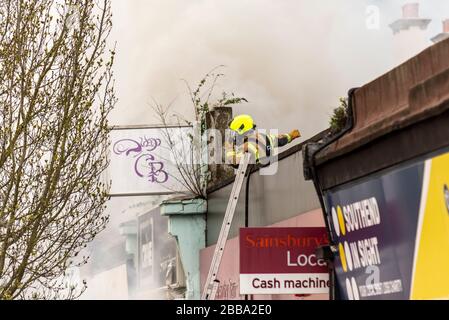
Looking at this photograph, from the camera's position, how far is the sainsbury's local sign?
13.4m

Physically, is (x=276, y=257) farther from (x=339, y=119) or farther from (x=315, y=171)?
(x=339, y=119)

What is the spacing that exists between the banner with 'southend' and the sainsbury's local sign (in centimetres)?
81

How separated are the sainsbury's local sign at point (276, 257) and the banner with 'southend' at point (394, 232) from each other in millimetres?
808

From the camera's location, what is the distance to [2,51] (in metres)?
17.3


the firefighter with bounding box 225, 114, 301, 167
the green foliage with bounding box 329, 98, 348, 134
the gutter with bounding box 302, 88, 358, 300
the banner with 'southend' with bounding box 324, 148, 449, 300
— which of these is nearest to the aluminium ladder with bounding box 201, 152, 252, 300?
the firefighter with bounding box 225, 114, 301, 167

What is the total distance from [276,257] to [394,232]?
2900mm

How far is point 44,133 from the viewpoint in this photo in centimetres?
1742

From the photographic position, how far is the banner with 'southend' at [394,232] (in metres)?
9.60

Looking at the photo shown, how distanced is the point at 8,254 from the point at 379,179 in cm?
742

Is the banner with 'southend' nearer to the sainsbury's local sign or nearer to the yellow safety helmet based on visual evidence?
the sainsbury's local sign

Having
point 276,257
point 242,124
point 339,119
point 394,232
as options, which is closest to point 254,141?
point 242,124
